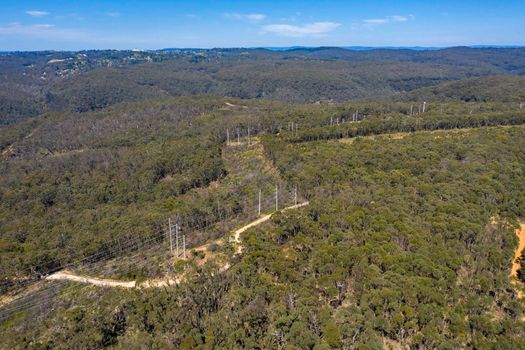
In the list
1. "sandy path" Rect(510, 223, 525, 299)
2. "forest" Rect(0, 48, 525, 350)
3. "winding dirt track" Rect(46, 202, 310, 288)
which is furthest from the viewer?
"sandy path" Rect(510, 223, 525, 299)

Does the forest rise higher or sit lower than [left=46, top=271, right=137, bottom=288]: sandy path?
higher

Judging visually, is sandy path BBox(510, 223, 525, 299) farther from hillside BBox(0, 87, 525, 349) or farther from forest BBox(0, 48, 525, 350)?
hillside BBox(0, 87, 525, 349)

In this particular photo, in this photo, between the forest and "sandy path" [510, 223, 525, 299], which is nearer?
the forest

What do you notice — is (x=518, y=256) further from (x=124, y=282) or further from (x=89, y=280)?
(x=89, y=280)

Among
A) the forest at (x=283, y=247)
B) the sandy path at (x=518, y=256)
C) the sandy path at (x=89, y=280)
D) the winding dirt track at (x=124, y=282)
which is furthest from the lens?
the sandy path at (x=518, y=256)

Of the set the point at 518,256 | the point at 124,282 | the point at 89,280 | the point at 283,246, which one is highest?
the point at 283,246

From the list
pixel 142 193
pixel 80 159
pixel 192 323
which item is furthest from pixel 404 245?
pixel 80 159

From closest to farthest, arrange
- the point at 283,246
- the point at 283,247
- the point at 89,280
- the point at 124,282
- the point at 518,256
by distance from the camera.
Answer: the point at 124,282, the point at 89,280, the point at 283,247, the point at 283,246, the point at 518,256

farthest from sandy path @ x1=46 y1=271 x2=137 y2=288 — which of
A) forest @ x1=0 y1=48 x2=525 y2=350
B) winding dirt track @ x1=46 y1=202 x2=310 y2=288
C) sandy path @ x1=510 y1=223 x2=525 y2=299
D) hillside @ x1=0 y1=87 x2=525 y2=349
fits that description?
sandy path @ x1=510 y1=223 x2=525 y2=299

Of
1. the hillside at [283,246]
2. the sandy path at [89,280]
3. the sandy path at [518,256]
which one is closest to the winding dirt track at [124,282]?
the sandy path at [89,280]

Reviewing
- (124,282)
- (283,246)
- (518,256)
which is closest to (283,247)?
(283,246)

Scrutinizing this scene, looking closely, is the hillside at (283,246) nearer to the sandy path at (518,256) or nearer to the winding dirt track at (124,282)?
the winding dirt track at (124,282)

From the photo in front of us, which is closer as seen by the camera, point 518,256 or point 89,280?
point 89,280
